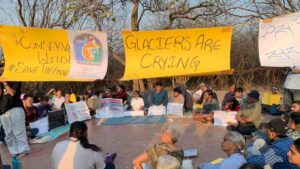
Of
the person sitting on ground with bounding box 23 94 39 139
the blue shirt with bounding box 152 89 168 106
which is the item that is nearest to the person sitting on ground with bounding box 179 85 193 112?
the blue shirt with bounding box 152 89 168 106

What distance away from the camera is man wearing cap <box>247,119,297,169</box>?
412cm

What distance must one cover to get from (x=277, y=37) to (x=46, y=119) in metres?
5.97

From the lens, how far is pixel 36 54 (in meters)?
5.66

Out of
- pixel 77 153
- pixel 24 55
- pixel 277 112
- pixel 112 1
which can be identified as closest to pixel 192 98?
pixel 277 112

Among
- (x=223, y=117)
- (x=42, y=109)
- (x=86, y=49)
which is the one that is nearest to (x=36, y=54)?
(x=86, y=49)

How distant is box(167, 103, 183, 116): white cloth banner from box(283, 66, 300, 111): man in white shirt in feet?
11.9

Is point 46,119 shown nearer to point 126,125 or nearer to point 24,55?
point 126,125

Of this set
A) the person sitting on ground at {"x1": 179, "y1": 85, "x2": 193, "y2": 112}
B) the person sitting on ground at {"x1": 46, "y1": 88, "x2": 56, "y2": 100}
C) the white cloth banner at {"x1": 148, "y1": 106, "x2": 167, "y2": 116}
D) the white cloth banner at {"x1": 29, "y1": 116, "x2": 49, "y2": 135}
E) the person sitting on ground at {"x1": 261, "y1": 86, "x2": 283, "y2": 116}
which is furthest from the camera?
the person sitting on ground at {"x1": 46, "y1": 88, "x2": 56, "y2": 100}

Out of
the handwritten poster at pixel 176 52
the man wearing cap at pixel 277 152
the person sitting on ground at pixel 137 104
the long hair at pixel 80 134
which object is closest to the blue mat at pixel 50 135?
the person sitting on ground at pixel 137 104

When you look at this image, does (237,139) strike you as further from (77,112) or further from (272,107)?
(272,107)

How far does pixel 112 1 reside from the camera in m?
15.6

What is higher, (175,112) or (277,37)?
(277,37)

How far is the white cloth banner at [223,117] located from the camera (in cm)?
948

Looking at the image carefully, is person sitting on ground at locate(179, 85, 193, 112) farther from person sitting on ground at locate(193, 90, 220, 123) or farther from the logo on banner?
the logo on banner
